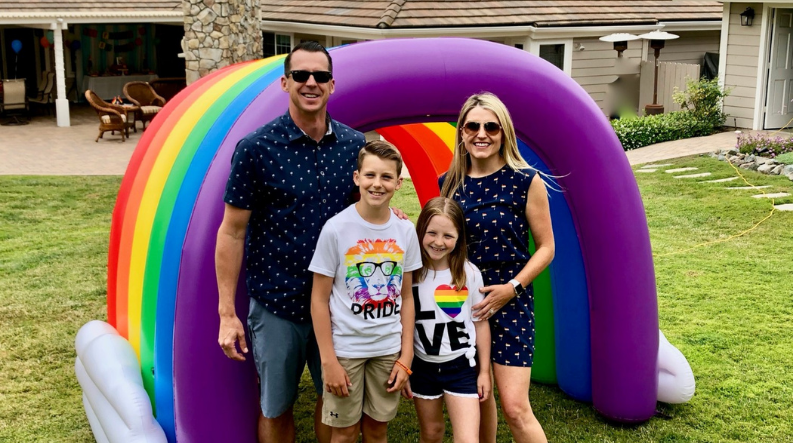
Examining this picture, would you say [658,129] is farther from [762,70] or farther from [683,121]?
[762,70]

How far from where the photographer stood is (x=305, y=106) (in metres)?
3.67

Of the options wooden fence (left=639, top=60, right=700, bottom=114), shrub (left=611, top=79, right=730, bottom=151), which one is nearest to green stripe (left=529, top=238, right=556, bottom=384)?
shrub (left=611, top=79, right=730, bottom=151)

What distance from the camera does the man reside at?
12.0 feet

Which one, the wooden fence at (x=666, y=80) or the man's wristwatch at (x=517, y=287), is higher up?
the wooden fence at (x=666, y=80)

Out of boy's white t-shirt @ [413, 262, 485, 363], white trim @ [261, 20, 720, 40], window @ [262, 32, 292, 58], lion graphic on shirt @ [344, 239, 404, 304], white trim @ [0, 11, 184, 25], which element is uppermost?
white trim @ [0, 11, 184, 25]

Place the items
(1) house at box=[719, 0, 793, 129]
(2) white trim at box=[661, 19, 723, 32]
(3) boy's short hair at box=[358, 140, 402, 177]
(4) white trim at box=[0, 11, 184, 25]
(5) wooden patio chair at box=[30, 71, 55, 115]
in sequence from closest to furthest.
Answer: (3) boy's short hair at box=[358, 140, 402, 177] < (1) house at box=[719, 0, 793, 129] < (4) white trim at box=[0, 11, 184, 25] < (2) white trim at box=[661, 19, 723, 32] < (5) wooden patio chair at box=[30, 71, 55, 115]

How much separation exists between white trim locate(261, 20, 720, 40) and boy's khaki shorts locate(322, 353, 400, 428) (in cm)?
1223

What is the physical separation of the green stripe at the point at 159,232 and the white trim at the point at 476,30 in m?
11.1

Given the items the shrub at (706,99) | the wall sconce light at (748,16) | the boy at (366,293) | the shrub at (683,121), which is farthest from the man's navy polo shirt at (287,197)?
the wall sconce light at (748,16)

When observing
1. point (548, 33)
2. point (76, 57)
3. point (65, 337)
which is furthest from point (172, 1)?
point (65, 337)

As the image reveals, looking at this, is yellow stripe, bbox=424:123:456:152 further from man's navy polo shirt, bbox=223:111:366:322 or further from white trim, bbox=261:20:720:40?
white trim, bbox=261:20:720:40

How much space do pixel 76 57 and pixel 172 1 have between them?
3801 mm

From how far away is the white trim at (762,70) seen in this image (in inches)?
634

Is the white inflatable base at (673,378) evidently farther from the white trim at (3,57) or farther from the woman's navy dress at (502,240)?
the white trim at (3,57)
